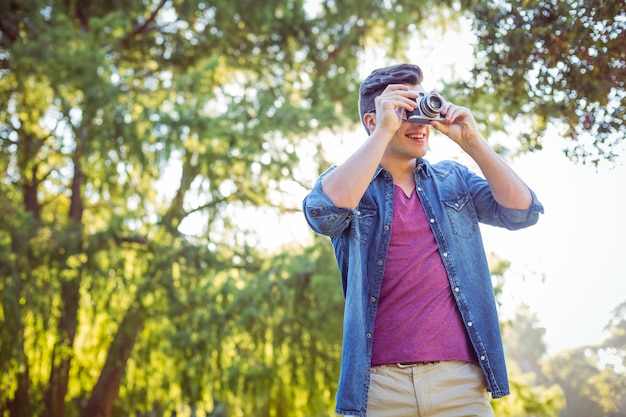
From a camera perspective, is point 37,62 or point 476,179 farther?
point 37,62

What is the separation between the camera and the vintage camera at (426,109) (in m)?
1.92

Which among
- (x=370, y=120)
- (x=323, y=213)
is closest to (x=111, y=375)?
(x=370, y=120)

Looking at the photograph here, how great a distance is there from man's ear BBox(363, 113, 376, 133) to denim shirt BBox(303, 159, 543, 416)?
15cm

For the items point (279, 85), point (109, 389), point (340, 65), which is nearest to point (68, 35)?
point (279, 85)

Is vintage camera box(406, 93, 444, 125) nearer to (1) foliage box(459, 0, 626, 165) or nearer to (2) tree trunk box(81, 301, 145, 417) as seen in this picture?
(1) foliage box(459, 0, 626, 165)

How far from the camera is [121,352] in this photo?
8781mm

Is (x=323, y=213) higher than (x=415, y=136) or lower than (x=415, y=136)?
lower

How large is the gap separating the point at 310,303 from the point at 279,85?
331 cm

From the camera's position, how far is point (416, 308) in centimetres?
180

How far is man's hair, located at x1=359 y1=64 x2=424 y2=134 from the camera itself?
82.4 inches

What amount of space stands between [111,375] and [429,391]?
8.06 metres

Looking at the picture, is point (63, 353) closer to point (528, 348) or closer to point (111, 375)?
point (111, 375)

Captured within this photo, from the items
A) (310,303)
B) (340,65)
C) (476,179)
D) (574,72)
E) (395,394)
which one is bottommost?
(395,394)

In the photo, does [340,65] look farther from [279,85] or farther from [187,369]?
[187,369]
